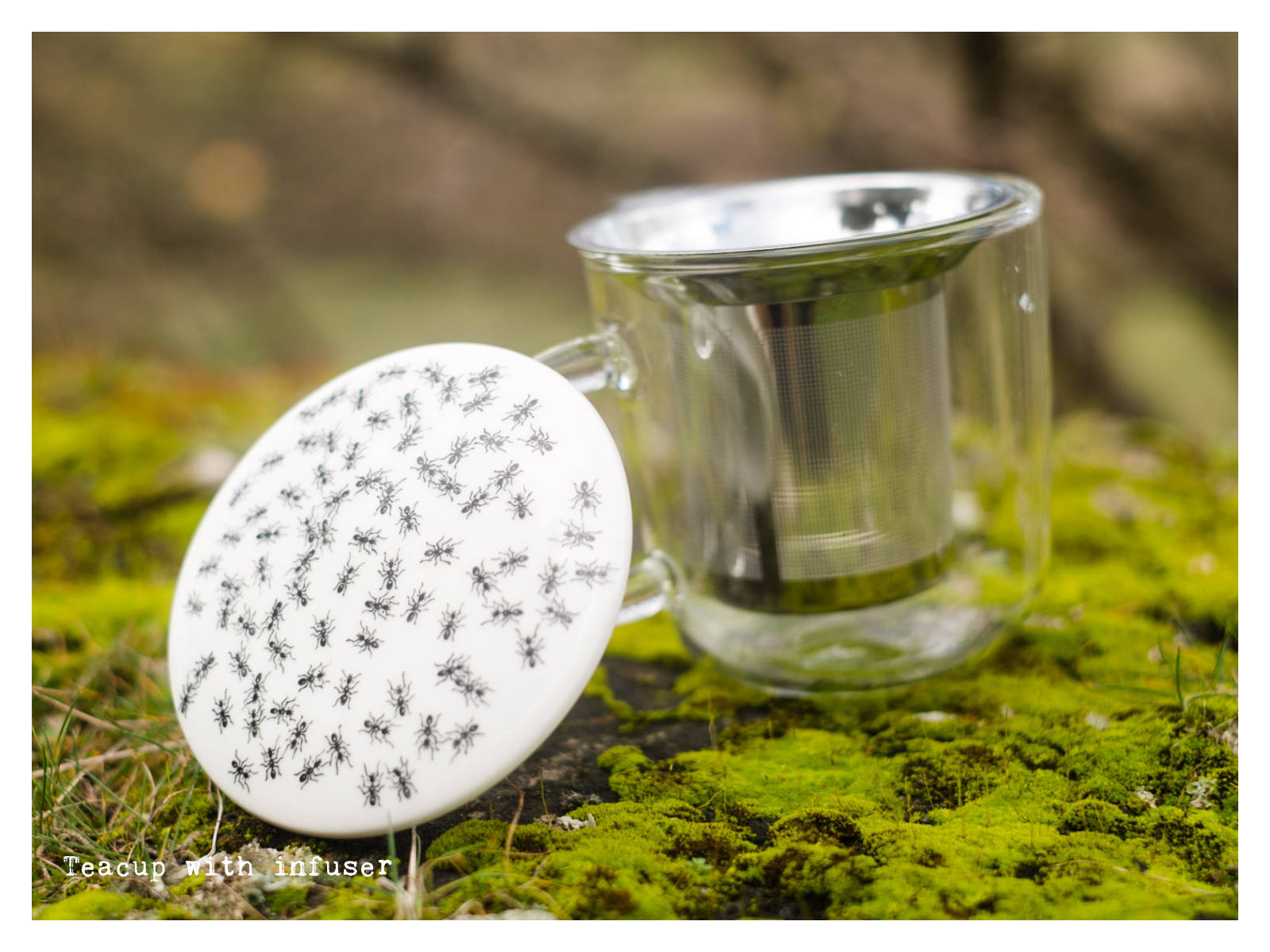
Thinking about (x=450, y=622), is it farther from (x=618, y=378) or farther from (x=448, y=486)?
(x=618, y=378)

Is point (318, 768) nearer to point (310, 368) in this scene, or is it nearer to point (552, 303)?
point (310, 368)

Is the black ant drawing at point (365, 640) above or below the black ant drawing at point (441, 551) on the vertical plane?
below

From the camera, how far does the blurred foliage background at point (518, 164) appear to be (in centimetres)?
234

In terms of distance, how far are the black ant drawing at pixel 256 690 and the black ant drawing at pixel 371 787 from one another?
0.14m

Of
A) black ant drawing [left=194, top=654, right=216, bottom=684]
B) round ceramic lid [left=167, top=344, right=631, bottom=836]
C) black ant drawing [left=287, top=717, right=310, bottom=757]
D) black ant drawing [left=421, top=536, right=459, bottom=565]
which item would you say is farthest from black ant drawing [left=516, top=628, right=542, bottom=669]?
black ant drawing [left=194, top=654, right=216, bottom=684]

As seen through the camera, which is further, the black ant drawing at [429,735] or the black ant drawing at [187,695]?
the black ant drawing at [187,695]

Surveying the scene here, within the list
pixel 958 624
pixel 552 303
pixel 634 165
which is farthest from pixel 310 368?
pixel 958 624

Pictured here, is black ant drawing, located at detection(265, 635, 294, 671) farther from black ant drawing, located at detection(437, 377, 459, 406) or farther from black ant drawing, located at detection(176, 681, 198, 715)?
black ant drawing, located at detection(437, 377, 459, 406)

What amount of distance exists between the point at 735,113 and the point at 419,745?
7.22 ft

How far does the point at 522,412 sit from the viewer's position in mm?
879

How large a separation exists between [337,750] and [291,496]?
10.7 inches

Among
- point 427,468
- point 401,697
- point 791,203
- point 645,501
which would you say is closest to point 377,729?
point 401,697

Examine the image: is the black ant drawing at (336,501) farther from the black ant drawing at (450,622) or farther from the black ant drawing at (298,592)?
the black ant drawing at (450,622)

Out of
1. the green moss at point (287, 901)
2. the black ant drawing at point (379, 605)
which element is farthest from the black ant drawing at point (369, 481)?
the green moss at point (287, 901)
